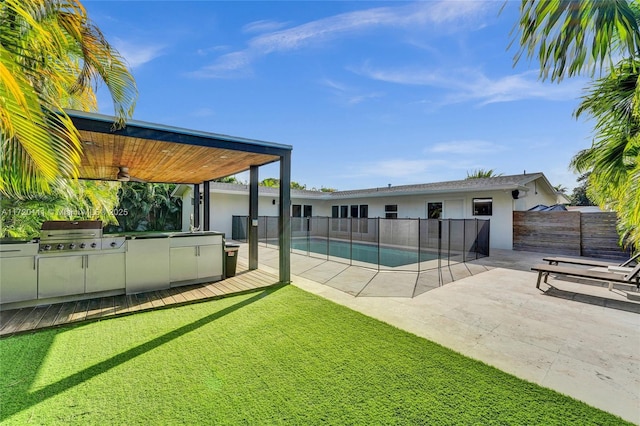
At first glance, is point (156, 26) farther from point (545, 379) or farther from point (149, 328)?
Answer: point (545, 379)

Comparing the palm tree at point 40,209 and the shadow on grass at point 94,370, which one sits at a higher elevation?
the palm tree at point 40,209

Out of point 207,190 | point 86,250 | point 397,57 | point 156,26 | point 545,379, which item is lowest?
point 545,379

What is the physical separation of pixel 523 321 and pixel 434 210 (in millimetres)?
10644

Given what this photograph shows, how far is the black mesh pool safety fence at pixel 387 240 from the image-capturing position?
9375mm

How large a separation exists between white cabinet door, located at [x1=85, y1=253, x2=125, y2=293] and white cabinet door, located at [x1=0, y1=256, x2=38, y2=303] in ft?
2.09

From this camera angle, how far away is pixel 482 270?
7.45 m

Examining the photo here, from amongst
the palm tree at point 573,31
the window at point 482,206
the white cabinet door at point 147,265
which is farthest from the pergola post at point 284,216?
the window at point 482,206

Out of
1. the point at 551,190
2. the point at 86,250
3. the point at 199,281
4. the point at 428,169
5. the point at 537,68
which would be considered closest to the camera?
the point at 537,68

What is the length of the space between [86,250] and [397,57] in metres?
9.05

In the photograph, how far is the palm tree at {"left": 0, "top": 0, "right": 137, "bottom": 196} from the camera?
2.19 m

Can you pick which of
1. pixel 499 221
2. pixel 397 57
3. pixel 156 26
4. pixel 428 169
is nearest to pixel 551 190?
pixel 499 221

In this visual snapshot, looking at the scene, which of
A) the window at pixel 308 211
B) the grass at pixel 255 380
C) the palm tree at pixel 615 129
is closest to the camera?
the grass at pixel 255 380

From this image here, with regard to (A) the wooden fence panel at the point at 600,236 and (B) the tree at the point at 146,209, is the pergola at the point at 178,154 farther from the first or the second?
(B) the tree at the point at 146,209

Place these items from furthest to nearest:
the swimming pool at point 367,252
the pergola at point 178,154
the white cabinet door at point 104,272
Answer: the swimming pool at point 367,252 < the white cabinet door at point 104,272 < the pergola at point 178,154
